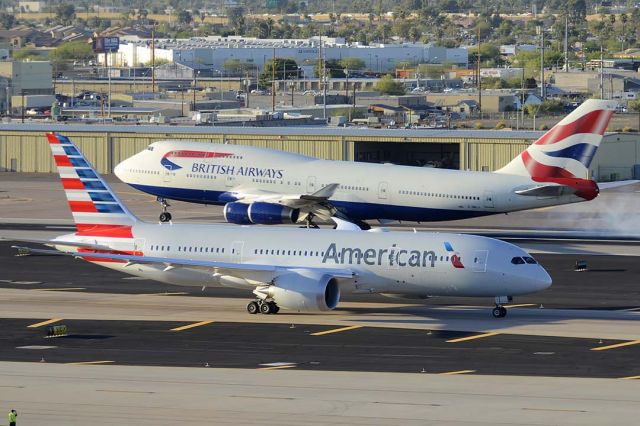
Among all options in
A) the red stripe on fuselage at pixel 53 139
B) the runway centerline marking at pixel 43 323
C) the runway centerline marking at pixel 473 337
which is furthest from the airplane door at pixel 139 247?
the runway centerline marking at pixel 473 337

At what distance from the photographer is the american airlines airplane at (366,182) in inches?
3068

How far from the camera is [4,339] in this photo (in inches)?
2057

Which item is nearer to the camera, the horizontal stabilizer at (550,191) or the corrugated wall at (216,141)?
the horizontal stabilizer at (550,191)

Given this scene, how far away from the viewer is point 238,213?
8000 centimetres

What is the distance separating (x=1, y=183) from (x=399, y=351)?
75.0 meters

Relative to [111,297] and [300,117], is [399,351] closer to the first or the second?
[111,297]

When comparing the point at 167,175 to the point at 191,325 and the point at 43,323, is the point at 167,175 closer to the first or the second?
the point at 43,323

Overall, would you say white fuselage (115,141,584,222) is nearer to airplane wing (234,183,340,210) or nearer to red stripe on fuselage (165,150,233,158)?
red stripe on fuselage (165,150,233,158)

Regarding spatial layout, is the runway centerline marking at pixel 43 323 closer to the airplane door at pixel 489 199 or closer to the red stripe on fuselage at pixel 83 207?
the red stripe on fuselage at pixel 83 207

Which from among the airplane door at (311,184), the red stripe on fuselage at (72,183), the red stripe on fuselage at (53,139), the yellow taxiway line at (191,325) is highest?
the red stripe on fuselage at (53,139)

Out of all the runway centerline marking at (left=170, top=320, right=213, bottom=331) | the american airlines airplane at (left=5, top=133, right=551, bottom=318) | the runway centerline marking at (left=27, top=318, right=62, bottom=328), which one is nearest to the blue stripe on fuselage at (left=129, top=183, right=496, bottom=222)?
the american airlines airplane at (left=5, top=133, right=551, bottom=318)

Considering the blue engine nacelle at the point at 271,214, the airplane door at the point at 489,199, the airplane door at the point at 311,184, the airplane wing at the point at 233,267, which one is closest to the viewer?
the airplane wing at the point at 233,267

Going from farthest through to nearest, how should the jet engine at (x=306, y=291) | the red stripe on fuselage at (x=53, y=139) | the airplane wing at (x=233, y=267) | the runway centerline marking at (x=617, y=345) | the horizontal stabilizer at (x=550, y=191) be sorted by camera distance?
the horizontal stabilizer at (x=550, y=191) < the red stripe on fuselage at (x=53, y=139) < the airplane wing at (x=233, y=267) < the jet engine at (x=306, y=291) < the runway centerline marking at (x=617, y=345)

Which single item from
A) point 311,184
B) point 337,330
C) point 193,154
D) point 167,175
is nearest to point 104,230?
point 337,330
